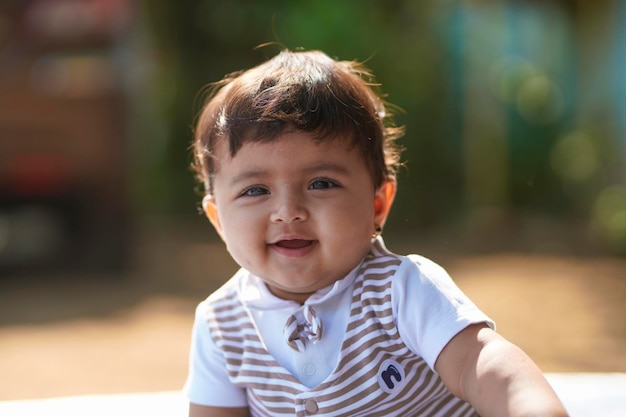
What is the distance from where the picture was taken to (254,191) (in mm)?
1614

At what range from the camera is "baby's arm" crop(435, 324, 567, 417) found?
1290 millimetres

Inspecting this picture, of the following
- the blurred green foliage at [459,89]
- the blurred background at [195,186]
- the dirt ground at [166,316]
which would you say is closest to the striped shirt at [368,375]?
the dirt ground at [166,316]

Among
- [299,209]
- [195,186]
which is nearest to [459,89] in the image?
[195,186]

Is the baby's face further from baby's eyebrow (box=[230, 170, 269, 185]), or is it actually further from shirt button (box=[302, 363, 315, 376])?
shirt button (box=[302, 363, 315, 376])

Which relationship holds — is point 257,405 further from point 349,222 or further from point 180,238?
point 180,238

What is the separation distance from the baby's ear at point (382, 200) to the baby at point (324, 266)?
0.01m

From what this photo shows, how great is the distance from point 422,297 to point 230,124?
0.48 metres

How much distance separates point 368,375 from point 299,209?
33cm

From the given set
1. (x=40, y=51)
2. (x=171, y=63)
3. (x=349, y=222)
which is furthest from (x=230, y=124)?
(x=171, y=63)

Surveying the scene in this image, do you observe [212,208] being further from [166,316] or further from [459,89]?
[459,89]

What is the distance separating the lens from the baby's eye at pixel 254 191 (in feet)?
5.26

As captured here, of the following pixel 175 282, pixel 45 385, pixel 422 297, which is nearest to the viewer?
pixel 422 297

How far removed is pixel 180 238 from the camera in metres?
7.24

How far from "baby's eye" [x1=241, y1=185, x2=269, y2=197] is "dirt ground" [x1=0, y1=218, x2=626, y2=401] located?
2.21m
